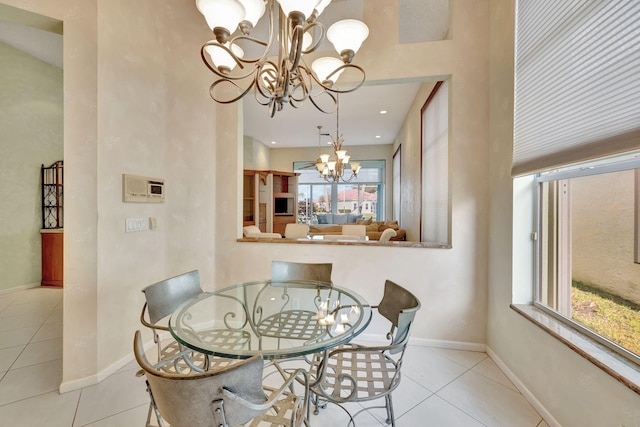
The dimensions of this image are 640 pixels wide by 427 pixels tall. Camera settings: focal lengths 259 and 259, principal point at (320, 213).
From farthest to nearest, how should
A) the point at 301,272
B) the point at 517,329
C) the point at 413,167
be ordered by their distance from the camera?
the point at 413,167 → the point at 301,272 → the point at 517,329

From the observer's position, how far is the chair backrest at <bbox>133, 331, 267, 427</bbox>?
0.77 meters

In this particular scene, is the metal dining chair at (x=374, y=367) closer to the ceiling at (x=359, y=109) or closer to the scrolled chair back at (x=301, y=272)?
the scrolled chair back at (x=301, y=272)

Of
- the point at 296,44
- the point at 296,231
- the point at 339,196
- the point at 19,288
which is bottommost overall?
the point at 19,288

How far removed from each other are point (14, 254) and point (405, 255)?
203 inches

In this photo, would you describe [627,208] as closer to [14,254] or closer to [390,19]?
Answer: [390,19]

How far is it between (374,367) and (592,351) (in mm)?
1021

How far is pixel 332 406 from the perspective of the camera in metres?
1.63

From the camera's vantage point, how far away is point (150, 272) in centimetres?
232

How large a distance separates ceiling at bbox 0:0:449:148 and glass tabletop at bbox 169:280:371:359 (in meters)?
1.99

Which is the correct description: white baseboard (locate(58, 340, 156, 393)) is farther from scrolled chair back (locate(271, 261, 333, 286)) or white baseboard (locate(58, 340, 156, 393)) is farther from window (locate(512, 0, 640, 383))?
window (locate(512, 0, 640, 383))

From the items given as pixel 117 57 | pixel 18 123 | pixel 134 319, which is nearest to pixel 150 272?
pixel 134 319

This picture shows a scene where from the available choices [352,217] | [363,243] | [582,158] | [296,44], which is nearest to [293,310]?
[363,243]

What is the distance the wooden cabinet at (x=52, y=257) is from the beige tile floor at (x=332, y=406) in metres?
1.79

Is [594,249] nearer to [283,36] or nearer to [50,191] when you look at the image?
[283,36]
